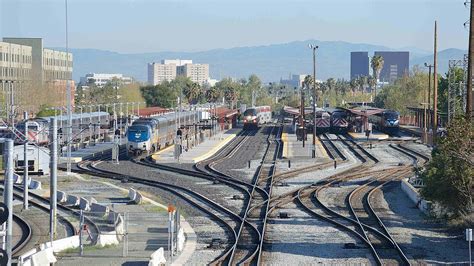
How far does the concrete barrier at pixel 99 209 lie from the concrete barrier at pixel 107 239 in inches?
216

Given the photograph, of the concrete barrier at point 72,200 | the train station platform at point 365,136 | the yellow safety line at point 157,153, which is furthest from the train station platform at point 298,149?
the concrete barrier at point 72,200

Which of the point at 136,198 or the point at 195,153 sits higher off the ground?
the point at 136,198

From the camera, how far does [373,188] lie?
40.5 meters

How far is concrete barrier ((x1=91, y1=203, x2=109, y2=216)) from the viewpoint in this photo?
3203 cm

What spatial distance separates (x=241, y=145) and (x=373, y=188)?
35102 mm

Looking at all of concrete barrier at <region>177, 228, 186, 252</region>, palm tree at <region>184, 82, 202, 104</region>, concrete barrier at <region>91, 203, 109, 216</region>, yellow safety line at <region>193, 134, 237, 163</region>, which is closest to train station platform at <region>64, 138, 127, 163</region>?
yellow safety line at <region>193, 134, 237, 163</region>

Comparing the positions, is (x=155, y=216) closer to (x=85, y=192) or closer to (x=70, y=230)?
(x=70, y=230)

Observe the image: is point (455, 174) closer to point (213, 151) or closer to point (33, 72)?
point (213, 151)

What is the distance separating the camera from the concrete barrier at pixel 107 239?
1009 inches

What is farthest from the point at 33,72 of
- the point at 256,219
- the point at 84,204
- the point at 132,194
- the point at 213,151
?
the point at 256,219

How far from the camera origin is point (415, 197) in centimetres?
3562

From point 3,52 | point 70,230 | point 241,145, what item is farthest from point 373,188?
point 3,52

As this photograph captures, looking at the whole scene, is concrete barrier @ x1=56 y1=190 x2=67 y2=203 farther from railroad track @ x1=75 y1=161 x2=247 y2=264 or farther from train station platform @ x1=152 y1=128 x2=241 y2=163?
train station platform @ x1=152 y1=128 x2=241 y2=163

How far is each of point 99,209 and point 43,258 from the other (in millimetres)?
11478
